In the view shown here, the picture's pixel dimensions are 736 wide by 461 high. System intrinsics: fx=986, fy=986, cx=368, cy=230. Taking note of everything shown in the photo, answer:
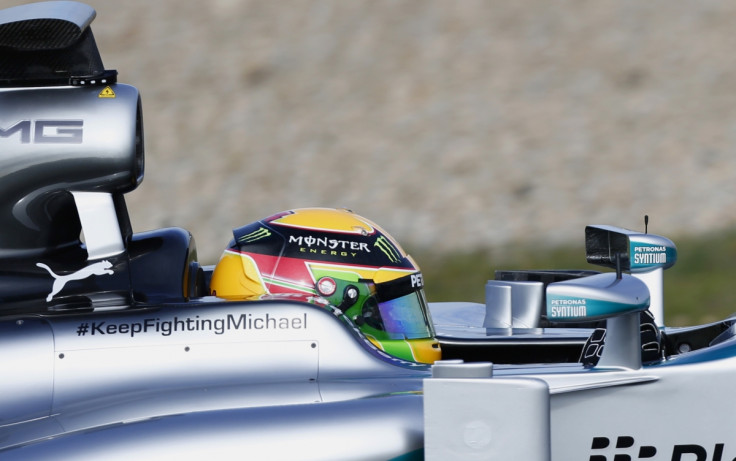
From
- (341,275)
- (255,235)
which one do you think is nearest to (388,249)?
(341,275)

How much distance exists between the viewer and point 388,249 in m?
3.38

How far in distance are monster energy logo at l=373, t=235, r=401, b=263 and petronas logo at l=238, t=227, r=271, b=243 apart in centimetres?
37

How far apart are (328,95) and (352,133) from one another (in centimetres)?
77

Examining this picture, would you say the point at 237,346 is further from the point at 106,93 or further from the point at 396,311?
the point at 106,93

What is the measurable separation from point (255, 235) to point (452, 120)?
9.76 m

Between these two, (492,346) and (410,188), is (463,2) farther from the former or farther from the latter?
(492,346)

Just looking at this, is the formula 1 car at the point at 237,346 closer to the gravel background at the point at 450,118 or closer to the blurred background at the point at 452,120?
the blurred background at the point at 452,120

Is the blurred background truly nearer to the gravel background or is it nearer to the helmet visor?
the gravel background

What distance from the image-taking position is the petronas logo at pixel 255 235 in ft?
11.0

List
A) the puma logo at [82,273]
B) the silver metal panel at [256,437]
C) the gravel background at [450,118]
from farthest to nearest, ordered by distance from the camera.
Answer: the gravel background at [450,118] < the puma logo at [82,273] < the silver metal panel at [256,437]

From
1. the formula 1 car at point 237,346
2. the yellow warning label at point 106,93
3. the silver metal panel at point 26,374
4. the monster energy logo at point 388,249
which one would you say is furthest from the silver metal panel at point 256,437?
the yellow warning label at point 106,93

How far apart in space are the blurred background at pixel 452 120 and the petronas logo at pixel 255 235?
7.51 metres

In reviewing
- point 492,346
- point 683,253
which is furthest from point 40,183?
point 683,253

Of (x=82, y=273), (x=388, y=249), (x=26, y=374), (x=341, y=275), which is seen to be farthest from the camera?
(x=388, y=249)
